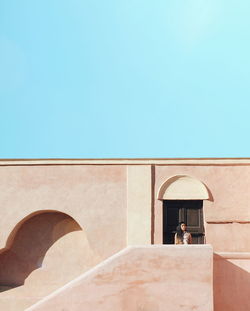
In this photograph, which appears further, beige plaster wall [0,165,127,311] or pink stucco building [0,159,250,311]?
beige plaster wall [0,165,127,311]

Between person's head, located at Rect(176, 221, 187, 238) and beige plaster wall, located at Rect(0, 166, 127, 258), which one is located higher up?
beige plaster wall, located at Rect(0, 166, 127, 258)

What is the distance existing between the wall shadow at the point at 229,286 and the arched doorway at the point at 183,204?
8.92 ft

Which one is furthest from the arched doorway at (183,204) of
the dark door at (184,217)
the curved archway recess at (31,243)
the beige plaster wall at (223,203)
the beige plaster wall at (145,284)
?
the beige plaster wall at (145,284)

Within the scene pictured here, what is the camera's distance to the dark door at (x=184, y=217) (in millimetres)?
12055

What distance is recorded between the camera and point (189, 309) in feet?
26.8

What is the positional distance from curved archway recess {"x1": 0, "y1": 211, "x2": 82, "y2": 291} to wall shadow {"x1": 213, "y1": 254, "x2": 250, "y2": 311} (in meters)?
4.59

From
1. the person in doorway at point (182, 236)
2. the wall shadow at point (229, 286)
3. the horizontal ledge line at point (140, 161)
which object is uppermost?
the horizontal ledge line at point (140, 161)

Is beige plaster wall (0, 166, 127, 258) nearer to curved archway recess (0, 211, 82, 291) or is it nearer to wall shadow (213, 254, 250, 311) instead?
curved archway recess (0, 211, 82, 291)

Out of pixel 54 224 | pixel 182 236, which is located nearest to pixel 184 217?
pixel 182 236

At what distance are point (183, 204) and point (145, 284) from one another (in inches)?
171

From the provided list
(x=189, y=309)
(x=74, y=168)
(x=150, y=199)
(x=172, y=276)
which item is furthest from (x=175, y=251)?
(x=74, y=168)

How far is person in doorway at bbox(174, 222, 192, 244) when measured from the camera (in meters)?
10.7

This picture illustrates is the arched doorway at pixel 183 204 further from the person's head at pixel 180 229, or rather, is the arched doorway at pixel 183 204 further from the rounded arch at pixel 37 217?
the rounded arch at pixel 37 217

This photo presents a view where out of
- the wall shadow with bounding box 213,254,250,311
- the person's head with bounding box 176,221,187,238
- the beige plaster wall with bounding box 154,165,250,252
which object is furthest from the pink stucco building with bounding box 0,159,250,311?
the wall shadow with bounding box 213,254,250,311
